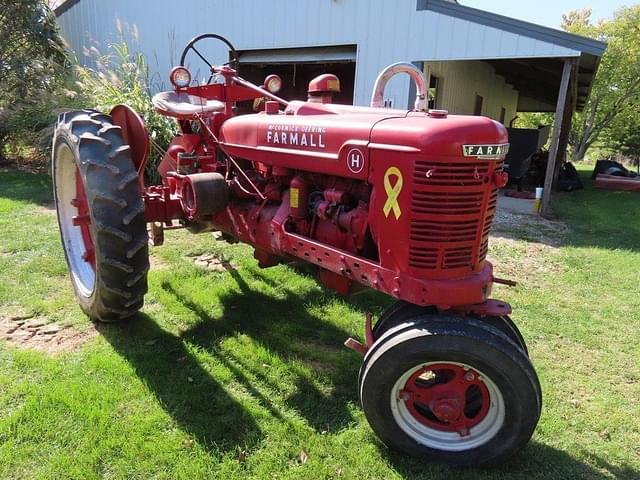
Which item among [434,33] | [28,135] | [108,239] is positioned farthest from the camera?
[28,135]

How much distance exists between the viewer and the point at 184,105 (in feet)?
12.4

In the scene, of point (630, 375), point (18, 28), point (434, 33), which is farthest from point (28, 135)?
point (630, 375)

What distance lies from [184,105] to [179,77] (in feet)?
0.69

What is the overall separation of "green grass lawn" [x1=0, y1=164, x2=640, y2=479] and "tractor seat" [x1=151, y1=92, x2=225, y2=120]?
1.37 metres

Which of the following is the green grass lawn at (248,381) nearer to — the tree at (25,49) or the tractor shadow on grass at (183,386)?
the tractor shadow on grass at (183,386)

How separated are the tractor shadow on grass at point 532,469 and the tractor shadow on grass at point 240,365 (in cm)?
41

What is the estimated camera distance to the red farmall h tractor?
2105mm

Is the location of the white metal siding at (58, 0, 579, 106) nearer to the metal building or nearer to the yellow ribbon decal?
the metal building

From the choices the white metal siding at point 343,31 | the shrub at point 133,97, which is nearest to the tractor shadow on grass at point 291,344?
the shrub at point 133,97

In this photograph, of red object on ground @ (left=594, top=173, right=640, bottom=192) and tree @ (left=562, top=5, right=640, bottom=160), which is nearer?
red object on ground @ (left=594, top=173, right=640, bottom=192)

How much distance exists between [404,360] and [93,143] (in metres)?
2.18

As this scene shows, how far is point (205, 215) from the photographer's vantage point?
11.1 ft

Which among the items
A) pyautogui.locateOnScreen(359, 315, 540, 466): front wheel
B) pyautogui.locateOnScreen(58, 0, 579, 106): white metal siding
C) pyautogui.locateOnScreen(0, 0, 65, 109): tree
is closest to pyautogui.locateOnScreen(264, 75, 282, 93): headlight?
pyautogui.locateOnScreen(359, 315, 540, 466): front wheel

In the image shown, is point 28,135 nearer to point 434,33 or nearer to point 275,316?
point 434,33
